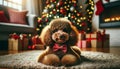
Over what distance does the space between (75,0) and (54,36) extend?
3628mm

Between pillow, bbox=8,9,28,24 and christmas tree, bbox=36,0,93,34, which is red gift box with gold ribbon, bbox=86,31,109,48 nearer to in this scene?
christmas tree, bbox=36,0,93,34

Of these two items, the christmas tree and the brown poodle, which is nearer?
the brown poodle

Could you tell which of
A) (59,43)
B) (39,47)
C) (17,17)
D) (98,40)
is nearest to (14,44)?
(39,47)

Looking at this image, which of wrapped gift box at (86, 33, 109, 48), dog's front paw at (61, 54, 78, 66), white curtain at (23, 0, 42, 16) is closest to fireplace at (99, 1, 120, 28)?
wrapped gift box at (86, 33, 109, 48)

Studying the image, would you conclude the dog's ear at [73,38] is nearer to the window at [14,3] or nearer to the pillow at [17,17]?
the pillow at [17,17]

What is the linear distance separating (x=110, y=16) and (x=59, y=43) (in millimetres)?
3301

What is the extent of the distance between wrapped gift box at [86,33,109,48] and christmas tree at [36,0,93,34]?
0.96m

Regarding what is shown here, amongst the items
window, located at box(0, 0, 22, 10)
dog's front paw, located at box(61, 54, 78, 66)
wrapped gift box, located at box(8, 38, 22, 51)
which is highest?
window, located at box(0, 0, 22, 10)

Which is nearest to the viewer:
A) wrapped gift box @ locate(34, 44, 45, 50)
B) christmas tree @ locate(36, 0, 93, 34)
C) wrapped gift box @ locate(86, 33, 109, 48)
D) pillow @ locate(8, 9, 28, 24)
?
wrapped gift box @ locate(34, 44, 45, 50)

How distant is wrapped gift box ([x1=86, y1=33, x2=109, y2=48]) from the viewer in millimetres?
3623

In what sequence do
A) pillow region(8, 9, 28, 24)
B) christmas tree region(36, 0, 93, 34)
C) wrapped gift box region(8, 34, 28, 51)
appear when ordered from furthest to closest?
christmas tree region(36, 0, 93, 34) → pillow region(8, 9, 28, 24) → wrapped gift box region(8, 34, 28, 51)

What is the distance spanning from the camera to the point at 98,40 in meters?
3.63

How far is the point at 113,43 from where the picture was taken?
442 cm

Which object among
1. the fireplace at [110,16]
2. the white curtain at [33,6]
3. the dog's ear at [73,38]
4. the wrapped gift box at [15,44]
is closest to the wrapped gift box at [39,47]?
the wrapped gift box at [15,44]
